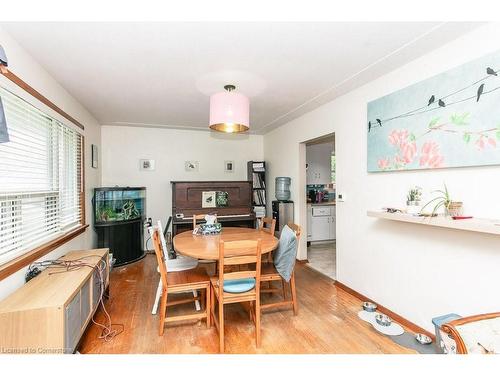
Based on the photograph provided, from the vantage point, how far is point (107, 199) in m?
3.98

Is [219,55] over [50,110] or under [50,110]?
over

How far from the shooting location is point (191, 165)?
5023 mm

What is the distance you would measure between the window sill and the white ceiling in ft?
5.38

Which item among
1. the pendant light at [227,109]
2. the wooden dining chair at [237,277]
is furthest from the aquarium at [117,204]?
the wooden dining chair at [237,277]

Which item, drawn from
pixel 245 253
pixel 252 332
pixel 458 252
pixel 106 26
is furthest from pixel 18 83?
pixel 458 252

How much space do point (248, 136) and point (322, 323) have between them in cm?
389

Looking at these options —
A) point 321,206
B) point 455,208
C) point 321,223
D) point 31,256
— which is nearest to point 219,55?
point 455,208

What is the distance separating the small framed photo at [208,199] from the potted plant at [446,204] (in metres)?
3.24

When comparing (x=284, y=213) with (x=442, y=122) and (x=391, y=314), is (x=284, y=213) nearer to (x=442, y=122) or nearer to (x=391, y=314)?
(x=391, y=314)

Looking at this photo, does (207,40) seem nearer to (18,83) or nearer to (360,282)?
(18,83)

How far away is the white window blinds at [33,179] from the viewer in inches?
74.4

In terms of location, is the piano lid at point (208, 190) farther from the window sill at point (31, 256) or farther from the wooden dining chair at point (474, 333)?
the wooden dining chair at point (474, 333)

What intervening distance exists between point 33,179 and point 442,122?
11.4ft

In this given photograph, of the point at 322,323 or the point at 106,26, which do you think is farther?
the point at 322,323
